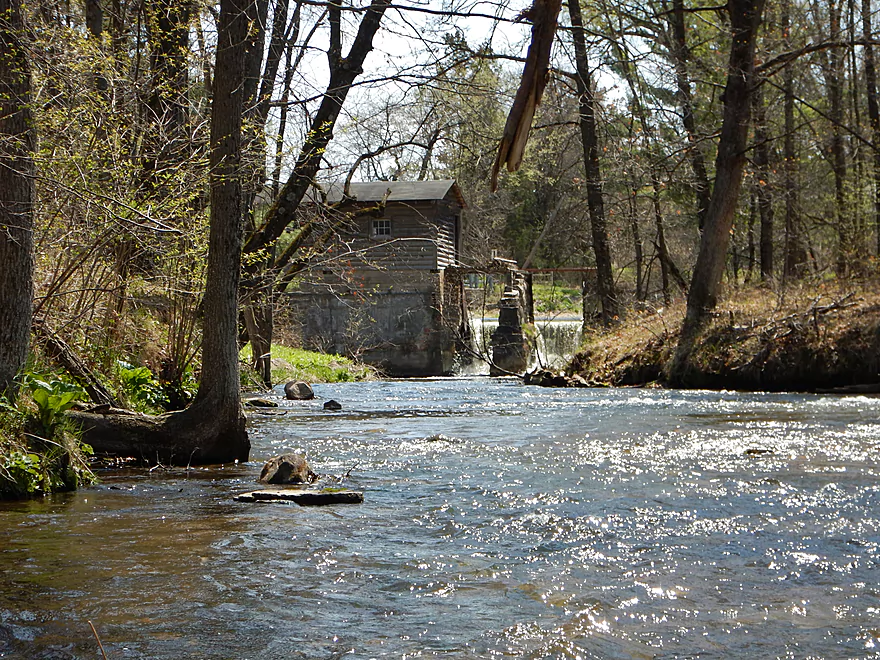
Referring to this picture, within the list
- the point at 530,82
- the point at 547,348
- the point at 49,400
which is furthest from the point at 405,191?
the point at 530,82

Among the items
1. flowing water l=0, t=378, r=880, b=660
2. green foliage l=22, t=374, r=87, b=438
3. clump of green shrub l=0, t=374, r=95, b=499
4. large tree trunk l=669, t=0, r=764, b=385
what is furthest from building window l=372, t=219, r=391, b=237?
green foliage l=22, t=374, r=87, b=438

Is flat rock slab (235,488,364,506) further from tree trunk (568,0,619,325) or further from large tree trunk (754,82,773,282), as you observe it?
large tree trunk (754,82,773,282)

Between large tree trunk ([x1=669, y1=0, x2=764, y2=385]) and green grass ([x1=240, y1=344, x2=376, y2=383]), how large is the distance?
10.5 meters

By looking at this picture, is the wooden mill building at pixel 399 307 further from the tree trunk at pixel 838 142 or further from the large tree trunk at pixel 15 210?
the large tree trunk at pixel 15 210

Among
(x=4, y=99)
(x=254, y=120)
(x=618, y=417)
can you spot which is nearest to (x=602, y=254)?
(x=618, y=417)

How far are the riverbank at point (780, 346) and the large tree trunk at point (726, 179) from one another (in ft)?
1.21

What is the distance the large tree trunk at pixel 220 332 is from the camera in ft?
30.9

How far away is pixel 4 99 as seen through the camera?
774cm

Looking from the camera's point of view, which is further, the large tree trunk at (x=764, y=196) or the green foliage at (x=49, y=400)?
the large tree trunk at (x=764, y=196)

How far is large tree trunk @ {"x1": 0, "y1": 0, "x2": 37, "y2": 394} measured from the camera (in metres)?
7.76

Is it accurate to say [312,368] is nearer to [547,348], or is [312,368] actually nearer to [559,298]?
[547,348]

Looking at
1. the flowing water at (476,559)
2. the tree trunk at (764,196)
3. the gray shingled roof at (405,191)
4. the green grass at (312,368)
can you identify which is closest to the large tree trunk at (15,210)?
the flowing water at (476,559)

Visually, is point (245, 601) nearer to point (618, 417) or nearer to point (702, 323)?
point (618, 417)

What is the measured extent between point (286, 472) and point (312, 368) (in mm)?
19952
